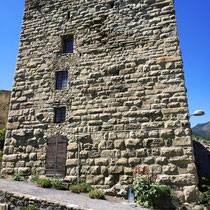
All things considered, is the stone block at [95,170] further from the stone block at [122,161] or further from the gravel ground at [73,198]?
the gravel ground at [73,198]

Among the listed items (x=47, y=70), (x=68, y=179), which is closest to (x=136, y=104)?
(x=68, y=179)

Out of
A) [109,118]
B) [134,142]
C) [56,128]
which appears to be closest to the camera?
[134,142]

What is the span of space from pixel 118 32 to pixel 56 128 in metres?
4.14

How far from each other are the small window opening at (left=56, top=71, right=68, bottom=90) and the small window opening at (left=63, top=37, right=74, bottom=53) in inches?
38.9

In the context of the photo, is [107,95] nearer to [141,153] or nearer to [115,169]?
[141,153]

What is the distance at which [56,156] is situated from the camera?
6.84 m

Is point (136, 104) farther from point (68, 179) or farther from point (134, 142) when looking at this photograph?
point (68, 179)

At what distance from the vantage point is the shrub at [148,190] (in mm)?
5109

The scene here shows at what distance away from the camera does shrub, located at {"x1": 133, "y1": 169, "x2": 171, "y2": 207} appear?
5.11 meters

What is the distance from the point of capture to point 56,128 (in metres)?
7.17

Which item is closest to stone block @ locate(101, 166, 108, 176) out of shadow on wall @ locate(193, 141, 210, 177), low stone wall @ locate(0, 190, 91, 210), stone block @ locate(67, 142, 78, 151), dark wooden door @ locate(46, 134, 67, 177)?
stone block @ locate(67, 142, 78, 151)

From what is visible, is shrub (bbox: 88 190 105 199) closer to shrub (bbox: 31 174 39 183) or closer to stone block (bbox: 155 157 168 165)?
stone block (bbox: 155 157 168 165)

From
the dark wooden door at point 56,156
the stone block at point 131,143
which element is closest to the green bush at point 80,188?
the dark wooden door at point 56,156

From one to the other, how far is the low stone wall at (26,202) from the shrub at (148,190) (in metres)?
1.73
